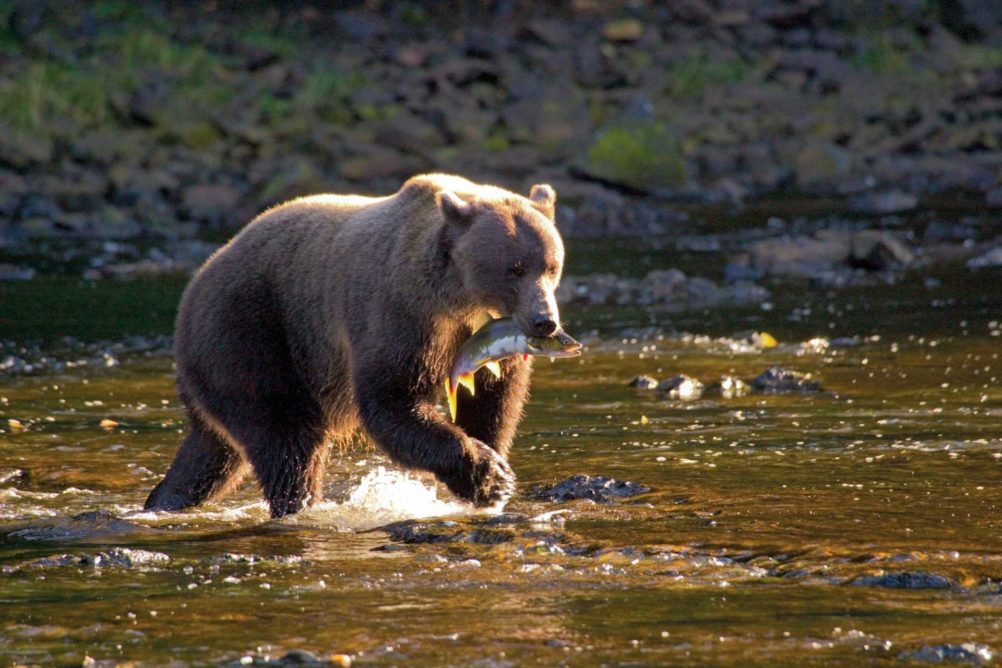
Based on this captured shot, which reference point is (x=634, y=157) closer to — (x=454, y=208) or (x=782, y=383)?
(x=782, y=383)

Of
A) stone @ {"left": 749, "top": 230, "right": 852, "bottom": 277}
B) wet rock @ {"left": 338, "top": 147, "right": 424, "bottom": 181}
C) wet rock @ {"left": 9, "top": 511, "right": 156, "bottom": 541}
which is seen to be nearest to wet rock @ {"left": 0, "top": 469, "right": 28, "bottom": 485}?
wet rock @ {"left": 9, "top": 511, "right": 156, "bottom": 541}

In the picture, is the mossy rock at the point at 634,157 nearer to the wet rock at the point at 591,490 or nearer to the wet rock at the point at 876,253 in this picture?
the wet rock at the point at 876,253

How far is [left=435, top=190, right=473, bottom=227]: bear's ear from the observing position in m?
7.29

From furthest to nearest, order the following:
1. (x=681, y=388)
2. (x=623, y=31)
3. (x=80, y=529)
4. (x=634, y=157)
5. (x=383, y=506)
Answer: (x=623, y=31)
(x=634, y=157)
(x=681, y=388)
(x=383, y=506)
(x=80, y=529)

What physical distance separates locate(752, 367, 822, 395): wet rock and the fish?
3606mm

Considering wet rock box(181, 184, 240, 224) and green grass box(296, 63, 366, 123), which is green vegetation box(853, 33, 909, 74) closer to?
green grass box(296, 63, 366, 123)

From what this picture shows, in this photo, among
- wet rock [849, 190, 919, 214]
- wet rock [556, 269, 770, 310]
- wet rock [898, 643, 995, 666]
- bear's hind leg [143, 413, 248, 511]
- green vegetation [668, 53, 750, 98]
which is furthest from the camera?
green vegetation [668, 53, 750, 98]

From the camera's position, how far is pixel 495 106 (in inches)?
1059

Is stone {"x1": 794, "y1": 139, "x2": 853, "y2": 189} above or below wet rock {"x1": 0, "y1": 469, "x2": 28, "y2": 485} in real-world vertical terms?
above

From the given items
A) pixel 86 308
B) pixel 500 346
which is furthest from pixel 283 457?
pixel 86 308

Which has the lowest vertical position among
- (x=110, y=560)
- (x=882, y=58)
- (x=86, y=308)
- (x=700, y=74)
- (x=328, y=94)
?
(x=86, y=308)

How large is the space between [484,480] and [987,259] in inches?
395

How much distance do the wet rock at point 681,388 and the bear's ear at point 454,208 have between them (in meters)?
3.42

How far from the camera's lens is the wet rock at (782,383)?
10605 mm
